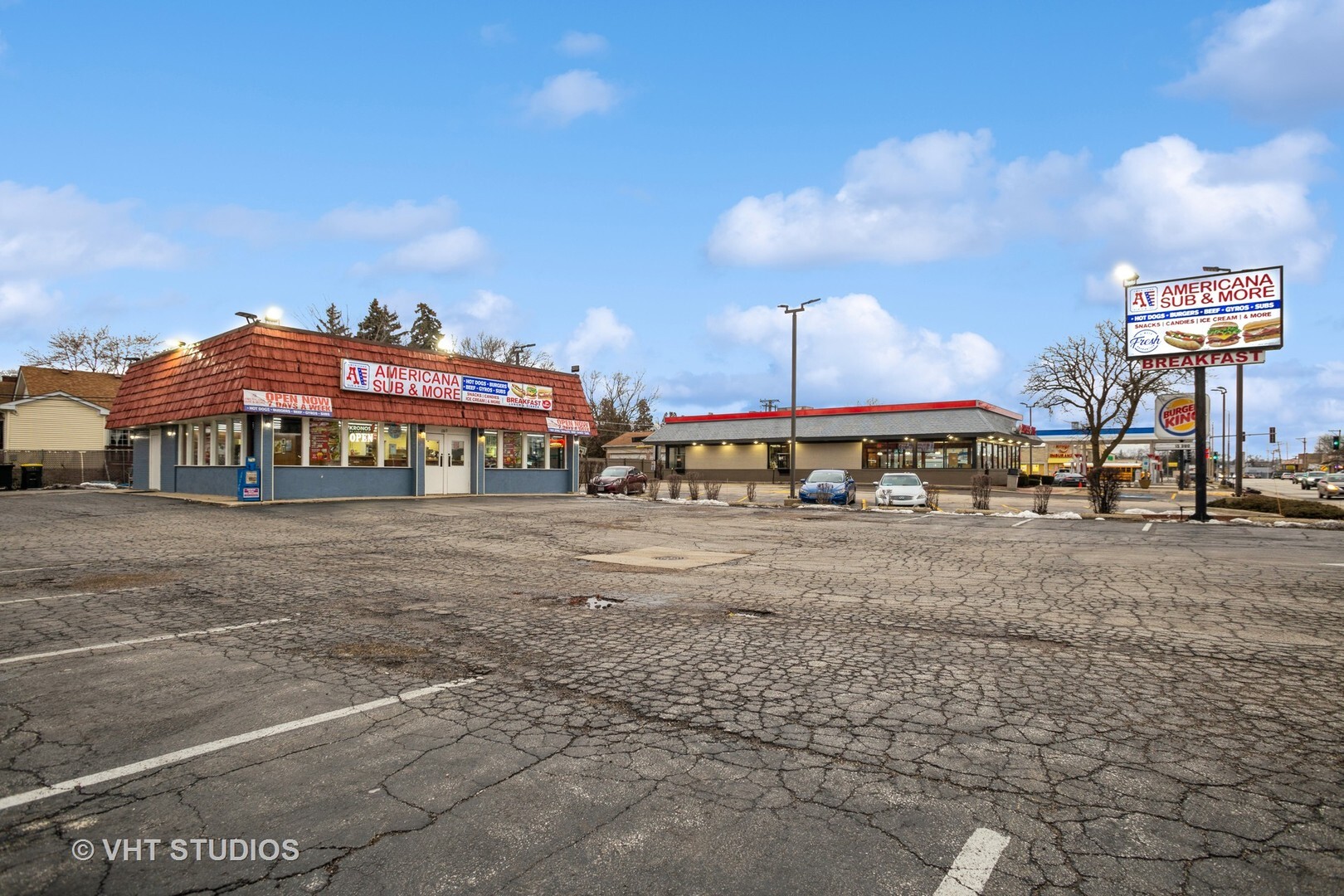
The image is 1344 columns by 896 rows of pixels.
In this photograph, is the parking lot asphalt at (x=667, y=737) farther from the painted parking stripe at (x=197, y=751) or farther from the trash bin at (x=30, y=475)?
the trash bin at (x=30, y=475)

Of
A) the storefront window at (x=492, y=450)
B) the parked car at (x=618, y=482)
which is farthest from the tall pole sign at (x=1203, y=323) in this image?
the storefront window at (x=492, y=450)

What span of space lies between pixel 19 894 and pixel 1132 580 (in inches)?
453

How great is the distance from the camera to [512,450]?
32.3m

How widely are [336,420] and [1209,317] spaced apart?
30463mm

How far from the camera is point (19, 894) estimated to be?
257 centimetres

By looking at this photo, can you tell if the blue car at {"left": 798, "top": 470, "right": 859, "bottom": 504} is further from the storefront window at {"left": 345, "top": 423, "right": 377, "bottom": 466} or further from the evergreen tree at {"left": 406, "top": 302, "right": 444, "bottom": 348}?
the evergreen tree at {"left": 406, "top": 302, "right": 444, "bottom": 348}

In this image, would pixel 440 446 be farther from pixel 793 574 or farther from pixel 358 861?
pixel 358 861

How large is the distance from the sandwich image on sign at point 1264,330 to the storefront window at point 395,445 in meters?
29.9

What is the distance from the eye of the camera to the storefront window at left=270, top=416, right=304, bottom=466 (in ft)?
79.0

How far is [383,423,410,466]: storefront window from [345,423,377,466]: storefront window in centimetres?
42

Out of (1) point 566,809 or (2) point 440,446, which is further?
(2) point 440,446

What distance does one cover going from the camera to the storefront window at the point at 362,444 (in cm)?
2627

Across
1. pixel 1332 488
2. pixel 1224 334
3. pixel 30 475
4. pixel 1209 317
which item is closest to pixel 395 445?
pixel 30 475

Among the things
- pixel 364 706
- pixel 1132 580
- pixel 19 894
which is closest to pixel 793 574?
pixel 1132 580
